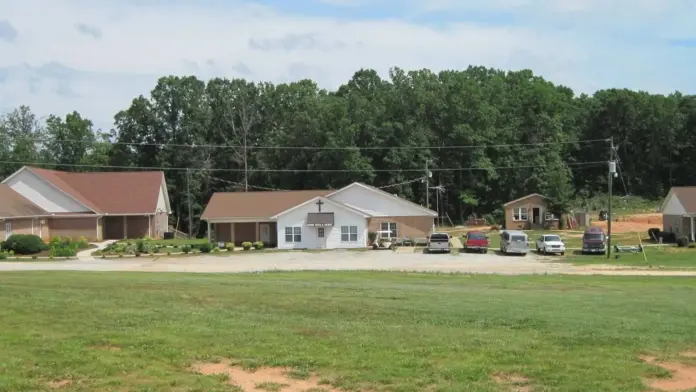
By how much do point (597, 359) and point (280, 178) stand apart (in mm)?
86372

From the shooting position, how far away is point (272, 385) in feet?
30.5

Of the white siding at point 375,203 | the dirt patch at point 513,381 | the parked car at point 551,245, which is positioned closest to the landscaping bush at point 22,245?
the white siding at point 375,203

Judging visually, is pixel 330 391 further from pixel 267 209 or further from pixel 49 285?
pixel 267 209

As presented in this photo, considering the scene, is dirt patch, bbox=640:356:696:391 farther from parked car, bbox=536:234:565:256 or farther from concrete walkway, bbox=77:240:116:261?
concrete walkway, bbox=77:240:116:261

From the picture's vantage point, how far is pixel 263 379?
31.4ft

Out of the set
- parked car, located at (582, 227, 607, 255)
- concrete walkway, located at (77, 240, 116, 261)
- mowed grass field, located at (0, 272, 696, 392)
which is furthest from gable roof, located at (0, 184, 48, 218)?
mowed grass field, located at (0, 272, 696, 392)

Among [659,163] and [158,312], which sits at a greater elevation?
[659,163]

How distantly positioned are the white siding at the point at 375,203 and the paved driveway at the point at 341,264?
1068 centimetres

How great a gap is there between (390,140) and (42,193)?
137 feet

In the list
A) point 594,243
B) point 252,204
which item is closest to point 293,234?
point 252,204

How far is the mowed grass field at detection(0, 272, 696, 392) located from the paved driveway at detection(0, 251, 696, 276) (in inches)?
782

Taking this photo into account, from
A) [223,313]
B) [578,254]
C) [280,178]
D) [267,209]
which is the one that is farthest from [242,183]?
[223,313]

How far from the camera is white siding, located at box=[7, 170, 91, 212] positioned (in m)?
70.5

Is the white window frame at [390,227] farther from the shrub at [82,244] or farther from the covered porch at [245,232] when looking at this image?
the shrub at [82,244]
